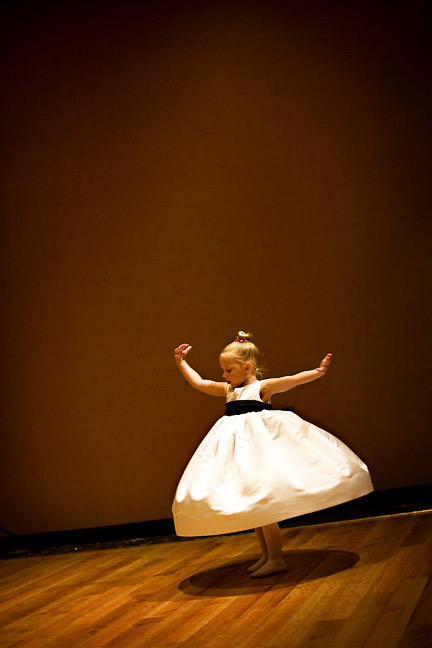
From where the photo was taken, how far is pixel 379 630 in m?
2.01

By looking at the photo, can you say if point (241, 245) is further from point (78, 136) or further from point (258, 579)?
point (258, 579)

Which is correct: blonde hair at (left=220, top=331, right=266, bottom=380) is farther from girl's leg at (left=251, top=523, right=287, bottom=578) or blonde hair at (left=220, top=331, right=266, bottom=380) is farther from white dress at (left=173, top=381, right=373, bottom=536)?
girl's leg at (left=251, top=523, right=287, bottom=578)

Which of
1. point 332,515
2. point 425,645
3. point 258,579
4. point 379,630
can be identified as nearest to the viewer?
point 425,645

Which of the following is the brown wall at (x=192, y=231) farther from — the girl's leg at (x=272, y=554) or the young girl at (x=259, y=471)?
the girl's leg at (x=272, y=554)

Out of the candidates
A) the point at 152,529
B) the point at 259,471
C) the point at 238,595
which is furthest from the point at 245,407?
the point at 152,529

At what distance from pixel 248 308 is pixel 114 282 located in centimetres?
87

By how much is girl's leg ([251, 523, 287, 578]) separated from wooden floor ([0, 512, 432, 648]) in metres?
0.05

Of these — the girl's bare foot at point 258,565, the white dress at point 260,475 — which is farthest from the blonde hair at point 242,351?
the girl's bare foot at point 258,565

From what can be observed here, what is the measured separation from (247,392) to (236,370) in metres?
0.10

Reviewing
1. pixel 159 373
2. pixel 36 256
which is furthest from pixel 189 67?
pixel 159 373

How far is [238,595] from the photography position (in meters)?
2.67

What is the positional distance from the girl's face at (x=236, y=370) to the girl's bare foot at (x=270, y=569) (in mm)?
742

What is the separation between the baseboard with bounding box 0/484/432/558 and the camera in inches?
164

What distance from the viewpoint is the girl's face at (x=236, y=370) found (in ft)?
10.3
